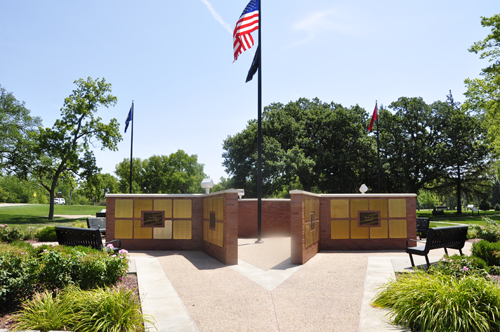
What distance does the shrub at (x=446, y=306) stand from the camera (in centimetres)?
461

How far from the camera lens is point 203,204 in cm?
1298

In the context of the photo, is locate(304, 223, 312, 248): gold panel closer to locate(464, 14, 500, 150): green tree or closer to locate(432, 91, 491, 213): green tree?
locate(464, 14, 500, 150): green tree

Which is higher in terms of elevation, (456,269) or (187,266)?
(456,269)

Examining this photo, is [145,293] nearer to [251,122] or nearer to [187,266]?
[187,266]

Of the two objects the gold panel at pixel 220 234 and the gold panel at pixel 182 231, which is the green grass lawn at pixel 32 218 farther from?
the gold panel at pixel 220 234

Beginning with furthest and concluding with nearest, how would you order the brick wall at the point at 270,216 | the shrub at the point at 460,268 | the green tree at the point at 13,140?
the green tree at the point at 13,140 → the brick wall at the point at 270,216 → the shrub at the point at 460,268

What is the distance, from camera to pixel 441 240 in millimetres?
9203

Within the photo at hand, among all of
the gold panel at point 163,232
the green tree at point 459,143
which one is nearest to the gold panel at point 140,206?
the gold panel at point 163,232

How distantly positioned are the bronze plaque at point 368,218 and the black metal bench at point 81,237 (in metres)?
8.13

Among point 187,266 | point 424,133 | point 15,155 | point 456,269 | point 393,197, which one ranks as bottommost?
point 187,266

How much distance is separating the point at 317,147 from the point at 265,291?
1151 inches

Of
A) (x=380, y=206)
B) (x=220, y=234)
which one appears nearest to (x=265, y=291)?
(x=220, y=234)

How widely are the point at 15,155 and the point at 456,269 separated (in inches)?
1453

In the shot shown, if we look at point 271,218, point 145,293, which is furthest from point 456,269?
point 271,218
